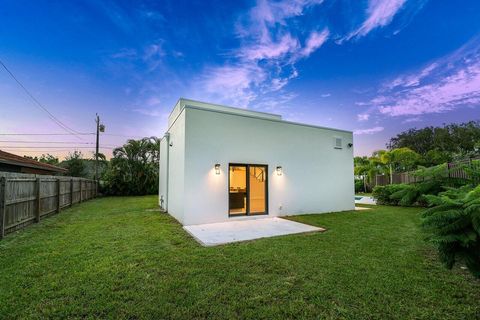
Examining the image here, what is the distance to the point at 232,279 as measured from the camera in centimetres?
307

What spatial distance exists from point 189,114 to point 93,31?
19.6 ft

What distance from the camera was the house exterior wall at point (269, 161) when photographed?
698 cm

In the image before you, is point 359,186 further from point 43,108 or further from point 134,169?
point 43,108

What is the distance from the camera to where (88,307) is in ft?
7.81

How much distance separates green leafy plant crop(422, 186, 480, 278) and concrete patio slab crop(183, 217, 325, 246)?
11.1 ft

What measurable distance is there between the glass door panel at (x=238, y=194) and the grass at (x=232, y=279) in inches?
130

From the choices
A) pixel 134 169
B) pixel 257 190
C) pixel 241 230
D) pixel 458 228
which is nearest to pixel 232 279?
pixel 458 228

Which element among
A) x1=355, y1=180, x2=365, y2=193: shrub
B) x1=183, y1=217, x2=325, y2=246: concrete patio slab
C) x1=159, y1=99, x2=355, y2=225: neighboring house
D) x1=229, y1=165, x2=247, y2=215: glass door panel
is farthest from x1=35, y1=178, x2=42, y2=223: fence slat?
x1=355, y1=180, x2=365, y2=193: shrub

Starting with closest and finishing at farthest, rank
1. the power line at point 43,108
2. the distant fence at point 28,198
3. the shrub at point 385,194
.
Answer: the distant fence at point 28,198 → the power line at point 43,108 → the shrub at point 385,194

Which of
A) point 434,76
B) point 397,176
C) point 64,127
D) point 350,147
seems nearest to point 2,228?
point 350,147

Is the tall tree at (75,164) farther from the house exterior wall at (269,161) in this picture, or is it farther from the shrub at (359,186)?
the shrub at (359,186)

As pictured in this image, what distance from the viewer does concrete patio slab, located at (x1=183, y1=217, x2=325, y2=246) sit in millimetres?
5234

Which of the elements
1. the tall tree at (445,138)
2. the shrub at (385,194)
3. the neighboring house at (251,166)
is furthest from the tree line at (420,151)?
the neighboring house at (251,166)

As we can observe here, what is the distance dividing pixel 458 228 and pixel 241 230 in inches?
176
